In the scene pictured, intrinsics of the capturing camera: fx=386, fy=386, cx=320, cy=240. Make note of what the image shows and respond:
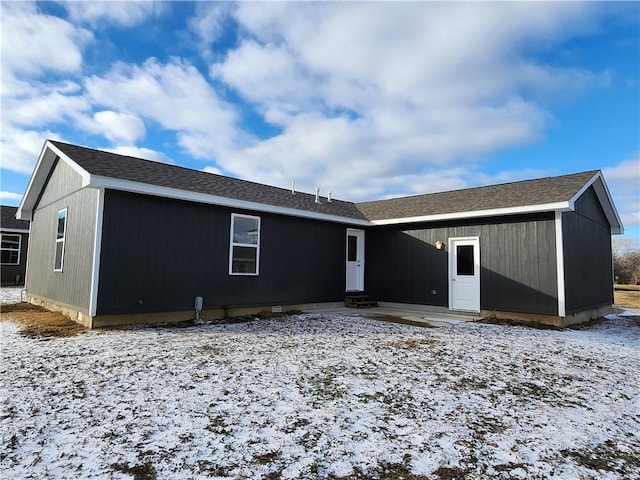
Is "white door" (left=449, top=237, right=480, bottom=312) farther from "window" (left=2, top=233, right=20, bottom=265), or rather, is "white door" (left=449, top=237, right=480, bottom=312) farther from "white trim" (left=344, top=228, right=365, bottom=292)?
"window" (left=2, top=233, right=20, bottom=265)

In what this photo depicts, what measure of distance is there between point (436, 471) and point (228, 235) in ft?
23.2

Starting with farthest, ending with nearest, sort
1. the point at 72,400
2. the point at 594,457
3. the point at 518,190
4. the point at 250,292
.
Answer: the point at 518,190
the point at 250,292
the point at 72,400
the point at 594,457

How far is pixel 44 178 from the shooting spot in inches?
415

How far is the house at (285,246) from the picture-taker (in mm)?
7320

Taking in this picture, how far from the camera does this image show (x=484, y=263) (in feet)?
31.7

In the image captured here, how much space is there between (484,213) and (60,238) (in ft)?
33.0

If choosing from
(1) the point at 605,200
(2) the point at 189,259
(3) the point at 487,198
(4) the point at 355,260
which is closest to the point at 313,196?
(4) the point at 355,260

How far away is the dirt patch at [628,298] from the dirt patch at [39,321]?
1602 cm

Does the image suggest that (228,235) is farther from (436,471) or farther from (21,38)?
(436,471)

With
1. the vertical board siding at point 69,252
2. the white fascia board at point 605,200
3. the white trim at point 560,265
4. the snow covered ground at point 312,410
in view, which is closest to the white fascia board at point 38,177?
the vertical board siding at point 69,252

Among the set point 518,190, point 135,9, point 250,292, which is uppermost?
point 135,9

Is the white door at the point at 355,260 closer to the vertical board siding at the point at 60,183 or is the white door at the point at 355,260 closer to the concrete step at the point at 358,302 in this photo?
the concrete step at the point at 358,302

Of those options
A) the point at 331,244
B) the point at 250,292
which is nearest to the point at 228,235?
the point at 250,292

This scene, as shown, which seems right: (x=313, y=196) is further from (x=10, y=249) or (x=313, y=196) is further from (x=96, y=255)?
(x=10, y=249)
